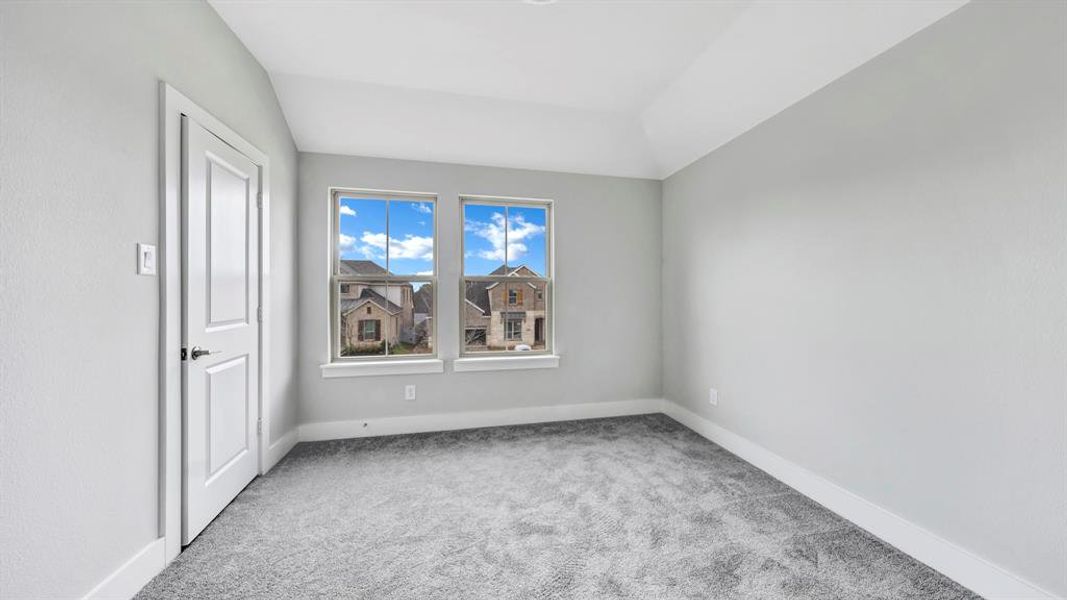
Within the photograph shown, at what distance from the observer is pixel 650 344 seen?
3797 millimetres

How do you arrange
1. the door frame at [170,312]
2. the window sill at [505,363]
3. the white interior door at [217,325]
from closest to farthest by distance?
the door frame at [170,312]
the white interior door at [217,325]
the window sill at [505,363]

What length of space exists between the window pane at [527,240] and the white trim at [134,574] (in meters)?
2.68

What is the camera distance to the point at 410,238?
11.1 feet

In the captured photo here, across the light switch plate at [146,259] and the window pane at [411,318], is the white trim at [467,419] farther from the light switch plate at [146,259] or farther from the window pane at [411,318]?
the light switch plate at [146,259]

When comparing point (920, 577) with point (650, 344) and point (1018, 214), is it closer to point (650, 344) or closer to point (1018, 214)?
point (1018, 214)

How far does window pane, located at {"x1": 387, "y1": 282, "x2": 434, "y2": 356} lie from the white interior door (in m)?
1.06

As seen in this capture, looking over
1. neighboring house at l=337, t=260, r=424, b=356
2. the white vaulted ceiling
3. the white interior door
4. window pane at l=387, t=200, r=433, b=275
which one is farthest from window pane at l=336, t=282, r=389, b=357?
the white vaulted ceiling

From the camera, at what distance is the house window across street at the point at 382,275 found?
3.27 meters

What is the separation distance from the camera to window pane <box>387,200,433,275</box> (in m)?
3.35

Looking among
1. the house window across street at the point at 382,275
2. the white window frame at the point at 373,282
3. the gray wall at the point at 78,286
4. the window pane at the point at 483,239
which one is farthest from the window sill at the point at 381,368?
the gray wall at the point at 78,286

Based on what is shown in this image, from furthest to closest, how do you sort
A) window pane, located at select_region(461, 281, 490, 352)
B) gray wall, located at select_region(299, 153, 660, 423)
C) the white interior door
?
window pane, located at select_region(461, 281, 490, 352) → gray wall, located at select_region(299, 153, 660, 423) → the white interior door

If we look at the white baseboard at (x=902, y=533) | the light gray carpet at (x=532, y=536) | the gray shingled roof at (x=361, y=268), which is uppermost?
the gray shingled roof at (x=361, y=268)

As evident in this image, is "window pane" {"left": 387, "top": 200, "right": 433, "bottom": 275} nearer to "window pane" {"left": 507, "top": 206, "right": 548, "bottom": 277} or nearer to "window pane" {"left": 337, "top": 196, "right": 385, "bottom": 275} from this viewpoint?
"window pane" {"left": 337, "top": 196, "right": 385, "bottom": 275}

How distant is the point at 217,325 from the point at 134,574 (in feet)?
3.47
